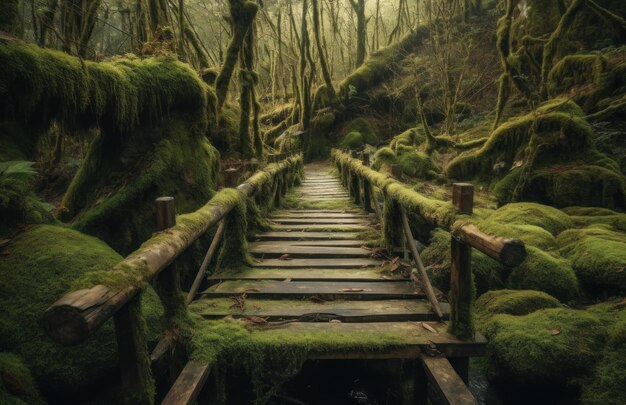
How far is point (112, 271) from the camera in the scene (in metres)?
2.02

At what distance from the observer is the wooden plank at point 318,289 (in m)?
4.06

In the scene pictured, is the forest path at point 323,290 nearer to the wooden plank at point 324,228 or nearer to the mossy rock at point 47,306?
the wooden plank at point 324,228

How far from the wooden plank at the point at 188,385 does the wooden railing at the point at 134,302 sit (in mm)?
182

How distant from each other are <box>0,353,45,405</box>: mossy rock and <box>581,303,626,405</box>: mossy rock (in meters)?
4.39

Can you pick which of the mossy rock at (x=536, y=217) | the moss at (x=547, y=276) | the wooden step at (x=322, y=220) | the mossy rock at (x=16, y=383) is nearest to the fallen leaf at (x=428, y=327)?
the moss at (x=547, y=276)

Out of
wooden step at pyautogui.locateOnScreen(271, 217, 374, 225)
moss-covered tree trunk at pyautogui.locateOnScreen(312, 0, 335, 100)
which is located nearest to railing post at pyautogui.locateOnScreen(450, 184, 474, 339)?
wooden step at pyautogui.locateOnScreen(271, 217, 374, 225)

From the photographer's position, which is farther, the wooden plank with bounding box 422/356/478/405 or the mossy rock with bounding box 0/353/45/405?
the mossy rock with bounding box 0/353/45/405

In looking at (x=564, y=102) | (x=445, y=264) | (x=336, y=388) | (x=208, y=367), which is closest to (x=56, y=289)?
(x=208, y=367)

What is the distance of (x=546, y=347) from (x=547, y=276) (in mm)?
1769

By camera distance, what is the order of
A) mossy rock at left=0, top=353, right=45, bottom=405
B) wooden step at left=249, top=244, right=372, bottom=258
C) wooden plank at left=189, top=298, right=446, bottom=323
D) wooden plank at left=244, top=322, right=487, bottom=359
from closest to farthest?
mossy rock at left=0, top=353, right=45, bottom=405 < wooden plank at left=244, top=322, right=487, bottom=359 < wooden plank at left=189, top=298, right=446, bottom=323 < wooden step at left=249, top=244, right=372, bottom=258

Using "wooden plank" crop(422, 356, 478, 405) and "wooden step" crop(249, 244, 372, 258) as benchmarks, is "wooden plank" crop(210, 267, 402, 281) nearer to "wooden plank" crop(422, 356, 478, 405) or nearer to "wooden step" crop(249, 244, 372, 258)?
"wooden step" crop(249, 244, 372, 258)

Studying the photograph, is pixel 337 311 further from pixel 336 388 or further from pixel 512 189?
pixel 512 189

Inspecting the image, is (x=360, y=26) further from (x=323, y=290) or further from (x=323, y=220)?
(x=323, y=290)

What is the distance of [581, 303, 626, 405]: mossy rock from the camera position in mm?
2902
